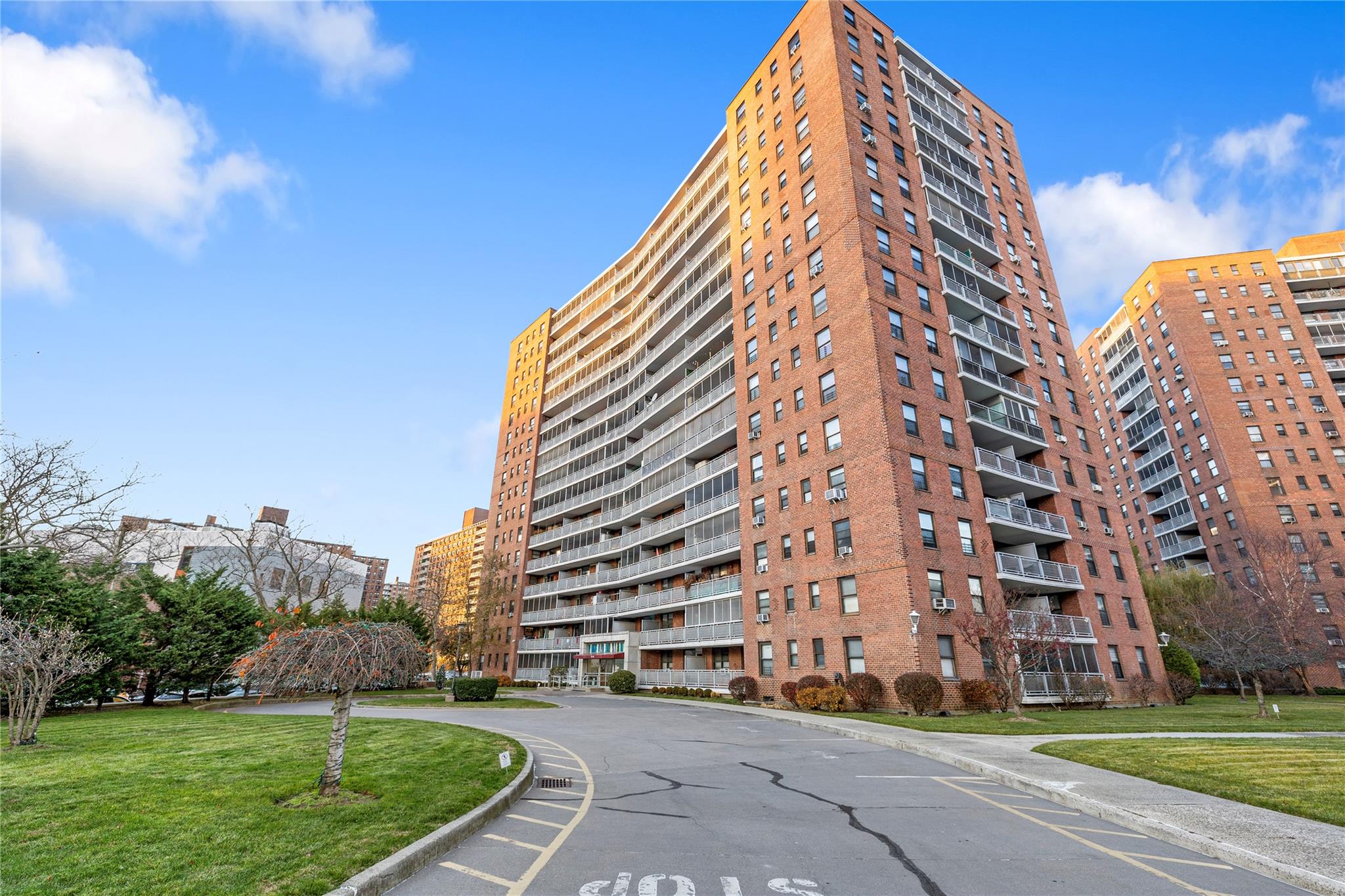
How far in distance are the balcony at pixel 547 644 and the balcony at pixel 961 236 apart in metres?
40.0

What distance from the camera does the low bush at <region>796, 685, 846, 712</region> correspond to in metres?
24.0

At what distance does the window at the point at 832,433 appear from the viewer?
28750 mm

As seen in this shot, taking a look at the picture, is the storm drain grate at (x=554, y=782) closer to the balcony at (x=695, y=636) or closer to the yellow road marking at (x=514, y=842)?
the yellow road marking at (x=514, y=842)

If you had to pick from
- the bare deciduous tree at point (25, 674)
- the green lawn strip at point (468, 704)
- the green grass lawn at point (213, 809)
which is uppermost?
the bare deciduous tree at point (25, 674)

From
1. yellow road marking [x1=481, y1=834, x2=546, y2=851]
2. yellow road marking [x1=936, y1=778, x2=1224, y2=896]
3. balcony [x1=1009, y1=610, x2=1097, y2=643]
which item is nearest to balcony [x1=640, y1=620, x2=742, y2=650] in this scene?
balcony [x1=1009, y1=610, x2=1097, y2=643]

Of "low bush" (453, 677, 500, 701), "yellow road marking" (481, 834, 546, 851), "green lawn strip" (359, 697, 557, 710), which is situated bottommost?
"yellow road marking" (481, 834, 546, 851)

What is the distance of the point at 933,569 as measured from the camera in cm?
2516

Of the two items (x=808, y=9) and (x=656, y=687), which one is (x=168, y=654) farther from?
(x=808, y=9)

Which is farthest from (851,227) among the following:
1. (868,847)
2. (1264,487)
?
(1264,487)

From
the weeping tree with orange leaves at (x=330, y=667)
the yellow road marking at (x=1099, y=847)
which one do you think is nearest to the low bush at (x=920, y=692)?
the yellow road marking at (x=1099, y=847)

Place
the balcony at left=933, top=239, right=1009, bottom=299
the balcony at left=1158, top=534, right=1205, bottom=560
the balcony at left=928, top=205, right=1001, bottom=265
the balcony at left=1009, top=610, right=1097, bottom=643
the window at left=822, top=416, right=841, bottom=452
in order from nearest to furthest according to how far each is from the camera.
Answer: the balcony at left=1009, top=610, right=1097, bottom=643 → the window at left=822, top=416, right=841, bottom=452 → the balcony at left=933, top=239, right=1009, bottom=299 → the balcony at left=928, top=205, right=1001, bottom=265 → the balcony at left=1158, top=534, right=1205, bottom=560

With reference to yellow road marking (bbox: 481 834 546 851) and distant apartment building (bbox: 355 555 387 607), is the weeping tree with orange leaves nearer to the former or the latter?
yellow road marking (bbox: 481 834 546 851)

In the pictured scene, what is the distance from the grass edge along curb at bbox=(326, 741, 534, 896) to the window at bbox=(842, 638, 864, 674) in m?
19.8

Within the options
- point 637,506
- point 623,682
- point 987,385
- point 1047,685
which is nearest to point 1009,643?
point 1047,685
